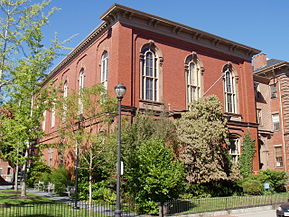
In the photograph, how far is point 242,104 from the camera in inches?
1145

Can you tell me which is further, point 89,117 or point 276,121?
point 276,121

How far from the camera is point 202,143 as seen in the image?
19625 mm

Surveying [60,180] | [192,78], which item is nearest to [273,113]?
[192,78]

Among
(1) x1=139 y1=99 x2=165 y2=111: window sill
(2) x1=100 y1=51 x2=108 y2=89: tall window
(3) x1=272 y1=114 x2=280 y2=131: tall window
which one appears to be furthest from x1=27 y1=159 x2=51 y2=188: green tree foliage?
(3) x1=272 y1=114 x2=280 y2=131: tall window

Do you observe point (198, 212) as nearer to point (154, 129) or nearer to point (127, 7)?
point (154, 129)

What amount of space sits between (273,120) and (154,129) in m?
22.3

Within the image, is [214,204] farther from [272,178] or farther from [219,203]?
[272,178]

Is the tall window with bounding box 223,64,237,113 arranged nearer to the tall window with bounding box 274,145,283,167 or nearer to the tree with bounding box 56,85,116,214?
the tall window with bounding box 274,145,283,167

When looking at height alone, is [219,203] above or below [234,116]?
below

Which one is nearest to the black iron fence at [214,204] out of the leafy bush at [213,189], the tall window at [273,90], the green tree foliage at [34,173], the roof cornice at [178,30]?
the leafy bush at [213,189]

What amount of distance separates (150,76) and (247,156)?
11490 millimetres

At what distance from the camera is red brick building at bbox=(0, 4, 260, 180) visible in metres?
22.1

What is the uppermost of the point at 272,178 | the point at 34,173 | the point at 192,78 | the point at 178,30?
the point at 178,30

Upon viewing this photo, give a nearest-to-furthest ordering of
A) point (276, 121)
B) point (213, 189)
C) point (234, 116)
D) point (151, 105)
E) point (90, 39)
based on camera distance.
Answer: point (213, 189) → point (151, 105) → point (90, 39) → point (234, 116) → point (276, 121)
